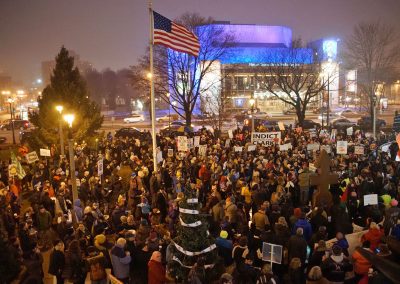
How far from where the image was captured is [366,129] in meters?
39.1

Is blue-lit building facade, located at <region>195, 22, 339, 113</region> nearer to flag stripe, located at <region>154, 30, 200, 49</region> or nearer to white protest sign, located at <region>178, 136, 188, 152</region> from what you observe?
white protest sign, located at <region>178, 136, 188, 152</region>

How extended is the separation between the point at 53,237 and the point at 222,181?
638cm

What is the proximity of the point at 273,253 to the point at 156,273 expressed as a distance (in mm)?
2479

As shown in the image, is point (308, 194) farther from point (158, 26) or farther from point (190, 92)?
point (190, 92)

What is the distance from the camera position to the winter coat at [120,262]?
8.48 meters

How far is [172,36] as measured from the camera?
17922mm

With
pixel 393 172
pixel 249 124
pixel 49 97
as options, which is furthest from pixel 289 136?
pixel 49 97

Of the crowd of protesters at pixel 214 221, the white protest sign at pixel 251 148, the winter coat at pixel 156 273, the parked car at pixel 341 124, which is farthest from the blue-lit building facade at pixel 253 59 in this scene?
the winter coat at pixel 156 273

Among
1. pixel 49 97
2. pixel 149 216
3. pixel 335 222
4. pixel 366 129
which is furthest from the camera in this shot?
pixel 366 129

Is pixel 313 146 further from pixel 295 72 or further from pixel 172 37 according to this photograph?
pixel 295 72

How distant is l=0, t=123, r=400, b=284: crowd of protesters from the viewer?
8.23m

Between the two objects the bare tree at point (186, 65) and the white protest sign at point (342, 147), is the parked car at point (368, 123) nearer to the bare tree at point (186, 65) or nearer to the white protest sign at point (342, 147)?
the bare tree at point (186, 65)

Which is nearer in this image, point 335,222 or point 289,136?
point 335,222

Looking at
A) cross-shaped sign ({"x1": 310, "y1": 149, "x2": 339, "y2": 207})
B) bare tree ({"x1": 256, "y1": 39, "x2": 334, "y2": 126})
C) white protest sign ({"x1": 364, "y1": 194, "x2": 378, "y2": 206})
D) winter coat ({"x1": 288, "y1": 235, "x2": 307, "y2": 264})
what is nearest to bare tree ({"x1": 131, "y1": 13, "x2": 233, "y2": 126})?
bare tree ({"x1": 256, "y1": 39, "x2": 334, "y2": 126})
